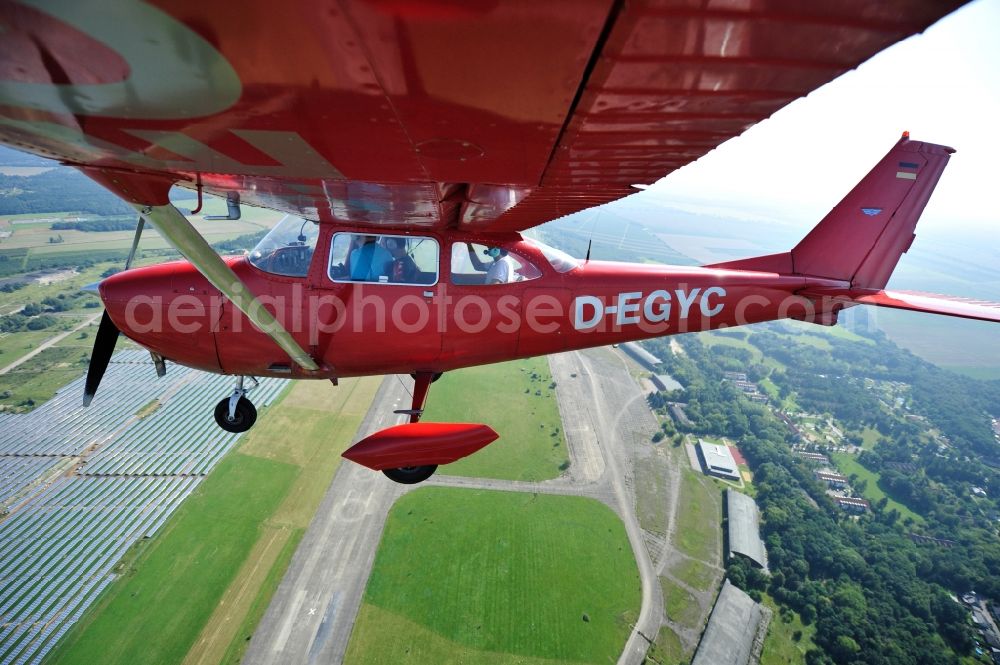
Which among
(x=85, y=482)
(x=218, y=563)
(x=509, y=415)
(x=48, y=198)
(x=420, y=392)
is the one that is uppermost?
(x=420, y=392)

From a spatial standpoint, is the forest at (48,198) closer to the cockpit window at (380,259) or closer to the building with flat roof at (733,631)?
the cockpit window at (380,259)

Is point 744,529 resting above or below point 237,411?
below

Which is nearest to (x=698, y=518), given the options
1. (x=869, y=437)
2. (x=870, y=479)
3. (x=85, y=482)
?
(x=870, y=479)

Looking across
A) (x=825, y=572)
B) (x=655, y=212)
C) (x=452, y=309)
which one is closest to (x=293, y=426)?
(x=452, y=309)

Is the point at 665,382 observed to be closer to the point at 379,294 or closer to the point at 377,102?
the point at 379,294

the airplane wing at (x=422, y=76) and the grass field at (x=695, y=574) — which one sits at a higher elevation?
the airplane wing at (x=422, y=76)

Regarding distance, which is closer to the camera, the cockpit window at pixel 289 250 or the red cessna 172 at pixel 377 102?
the red cessna 172 at pixel 377 102

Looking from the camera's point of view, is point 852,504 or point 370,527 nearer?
point 370,527

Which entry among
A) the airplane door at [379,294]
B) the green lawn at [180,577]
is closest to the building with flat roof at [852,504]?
the green lawn at [180,577]
